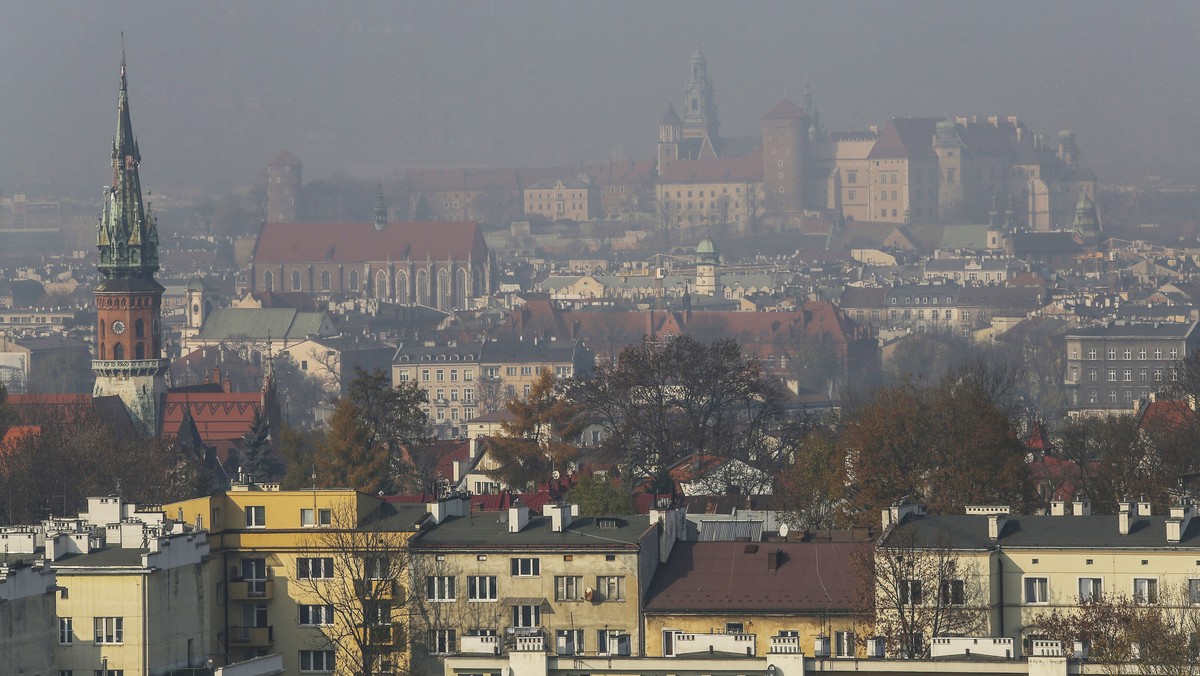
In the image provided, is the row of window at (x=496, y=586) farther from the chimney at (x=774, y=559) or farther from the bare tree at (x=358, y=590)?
the chimney at (x=774, y=559)

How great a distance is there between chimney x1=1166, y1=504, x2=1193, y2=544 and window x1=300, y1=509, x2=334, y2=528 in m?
11.5

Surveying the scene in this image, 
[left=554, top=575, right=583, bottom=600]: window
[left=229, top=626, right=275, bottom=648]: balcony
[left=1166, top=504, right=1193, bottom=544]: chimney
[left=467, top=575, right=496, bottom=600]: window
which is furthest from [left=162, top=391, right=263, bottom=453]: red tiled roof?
[left=1166, top=504, right=1193, bottom=544]: chimney

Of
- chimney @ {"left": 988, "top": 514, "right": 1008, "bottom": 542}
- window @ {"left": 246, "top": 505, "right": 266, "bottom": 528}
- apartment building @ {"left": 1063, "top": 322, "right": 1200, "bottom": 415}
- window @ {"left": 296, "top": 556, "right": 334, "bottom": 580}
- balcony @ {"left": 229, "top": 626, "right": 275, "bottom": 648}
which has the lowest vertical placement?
balcony @ {"left": 229, "top": 626, "right": 275, "bottom": 648}

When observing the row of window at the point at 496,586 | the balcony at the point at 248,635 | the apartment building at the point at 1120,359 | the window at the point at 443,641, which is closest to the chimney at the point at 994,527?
the row of window at the point at 496,586

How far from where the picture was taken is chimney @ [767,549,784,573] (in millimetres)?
44094

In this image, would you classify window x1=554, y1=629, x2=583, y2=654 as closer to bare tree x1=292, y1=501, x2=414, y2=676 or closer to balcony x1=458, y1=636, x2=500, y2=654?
balcony x1=458, y1=636, x2=500, y2=654

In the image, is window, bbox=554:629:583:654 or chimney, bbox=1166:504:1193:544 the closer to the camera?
window, bbox=554:629:583:654

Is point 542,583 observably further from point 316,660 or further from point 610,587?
point 316,660

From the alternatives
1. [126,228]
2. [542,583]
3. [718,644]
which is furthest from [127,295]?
[718,644]

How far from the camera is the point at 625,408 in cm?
7919

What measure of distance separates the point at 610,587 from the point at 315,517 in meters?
4.96

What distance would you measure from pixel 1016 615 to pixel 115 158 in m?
74.5

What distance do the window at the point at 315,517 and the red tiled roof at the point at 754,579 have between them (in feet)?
16.1

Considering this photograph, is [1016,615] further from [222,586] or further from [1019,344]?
[1019,344]
